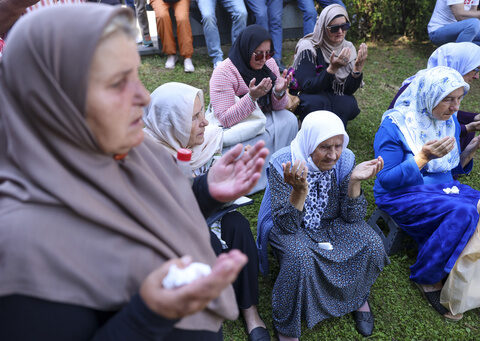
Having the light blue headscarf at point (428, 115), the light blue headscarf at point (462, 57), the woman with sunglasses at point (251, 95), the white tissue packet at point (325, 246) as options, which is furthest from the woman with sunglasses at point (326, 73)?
the white tissue packet at point (325, 246)

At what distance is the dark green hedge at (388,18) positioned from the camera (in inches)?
261

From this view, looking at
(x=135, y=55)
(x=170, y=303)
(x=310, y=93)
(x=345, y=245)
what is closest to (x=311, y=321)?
(x=345, y=245)

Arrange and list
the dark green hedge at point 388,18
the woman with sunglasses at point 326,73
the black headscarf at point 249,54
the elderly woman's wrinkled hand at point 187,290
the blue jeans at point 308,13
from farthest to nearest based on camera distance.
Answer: the dark green hedge at point 388,18 → the blue jeans at point 308,13 → the woman with sunglasses at point 326,73 → the black headscarf at point 249,54 → the elderly woman's wrinkled hand at point 187,290

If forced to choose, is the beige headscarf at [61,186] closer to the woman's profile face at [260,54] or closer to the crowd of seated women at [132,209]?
the crowd of seated women at [132,209]

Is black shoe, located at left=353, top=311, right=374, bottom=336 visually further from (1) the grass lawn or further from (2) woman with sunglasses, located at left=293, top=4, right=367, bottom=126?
(2) woman with sunglasses, located at left=293, top=4, right=367, bottom=126

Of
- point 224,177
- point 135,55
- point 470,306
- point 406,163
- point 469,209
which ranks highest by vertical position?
point 135,55

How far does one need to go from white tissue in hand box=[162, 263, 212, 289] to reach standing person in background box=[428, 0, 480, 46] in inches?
245

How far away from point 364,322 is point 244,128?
1882 millimetres

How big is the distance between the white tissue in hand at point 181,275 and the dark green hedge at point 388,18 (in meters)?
6.78

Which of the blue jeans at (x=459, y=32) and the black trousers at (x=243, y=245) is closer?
the black trousers at (x=243, y=245)

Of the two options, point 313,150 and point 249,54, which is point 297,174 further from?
point 249,54

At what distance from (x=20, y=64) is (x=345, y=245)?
7.08 feet

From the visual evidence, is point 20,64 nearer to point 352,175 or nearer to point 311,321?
point 352,175

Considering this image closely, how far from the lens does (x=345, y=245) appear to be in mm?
2457
